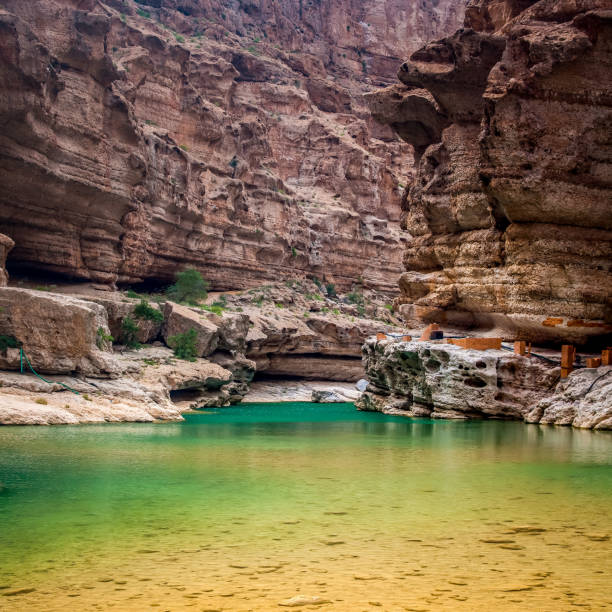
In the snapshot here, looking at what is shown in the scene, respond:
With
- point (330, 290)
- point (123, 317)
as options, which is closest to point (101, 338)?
point (123, 317)

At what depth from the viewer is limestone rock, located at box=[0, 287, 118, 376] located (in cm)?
2694

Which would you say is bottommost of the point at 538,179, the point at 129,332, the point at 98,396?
the point at 98,396

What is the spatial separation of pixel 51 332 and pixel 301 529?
21.7 meters

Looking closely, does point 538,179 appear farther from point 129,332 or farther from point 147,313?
point 147,313

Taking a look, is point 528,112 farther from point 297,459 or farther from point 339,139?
point 339,139

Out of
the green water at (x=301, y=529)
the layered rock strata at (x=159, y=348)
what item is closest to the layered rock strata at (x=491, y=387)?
the green water at (x=301, y=529)

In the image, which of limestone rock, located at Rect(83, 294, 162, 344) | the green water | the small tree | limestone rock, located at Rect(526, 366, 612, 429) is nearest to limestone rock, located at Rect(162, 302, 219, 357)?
limestone rock, located at Rect(83, 294, 162, 344)

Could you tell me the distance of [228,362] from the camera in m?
48.9

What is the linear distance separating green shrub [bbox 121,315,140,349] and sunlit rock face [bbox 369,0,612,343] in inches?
756

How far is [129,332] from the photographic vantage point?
42.8 m

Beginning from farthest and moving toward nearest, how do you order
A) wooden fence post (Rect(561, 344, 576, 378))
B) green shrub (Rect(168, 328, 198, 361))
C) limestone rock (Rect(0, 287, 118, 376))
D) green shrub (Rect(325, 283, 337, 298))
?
1. green shrub (Rect(325, 283, 337, 298))
2. green shrub (Rect(168, 328, 198, 361))
3. wooden fence post (Rect(561, 344, 576, 378))
4. limestone rock (Rect(0, 287, 118, 376))

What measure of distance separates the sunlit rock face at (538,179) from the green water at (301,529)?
15620 mm

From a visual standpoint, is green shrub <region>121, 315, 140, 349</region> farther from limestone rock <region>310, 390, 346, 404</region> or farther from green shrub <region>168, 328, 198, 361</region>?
limestone rock <region>310, 390, 346, 404</region>

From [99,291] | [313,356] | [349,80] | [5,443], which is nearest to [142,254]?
[99,291]
